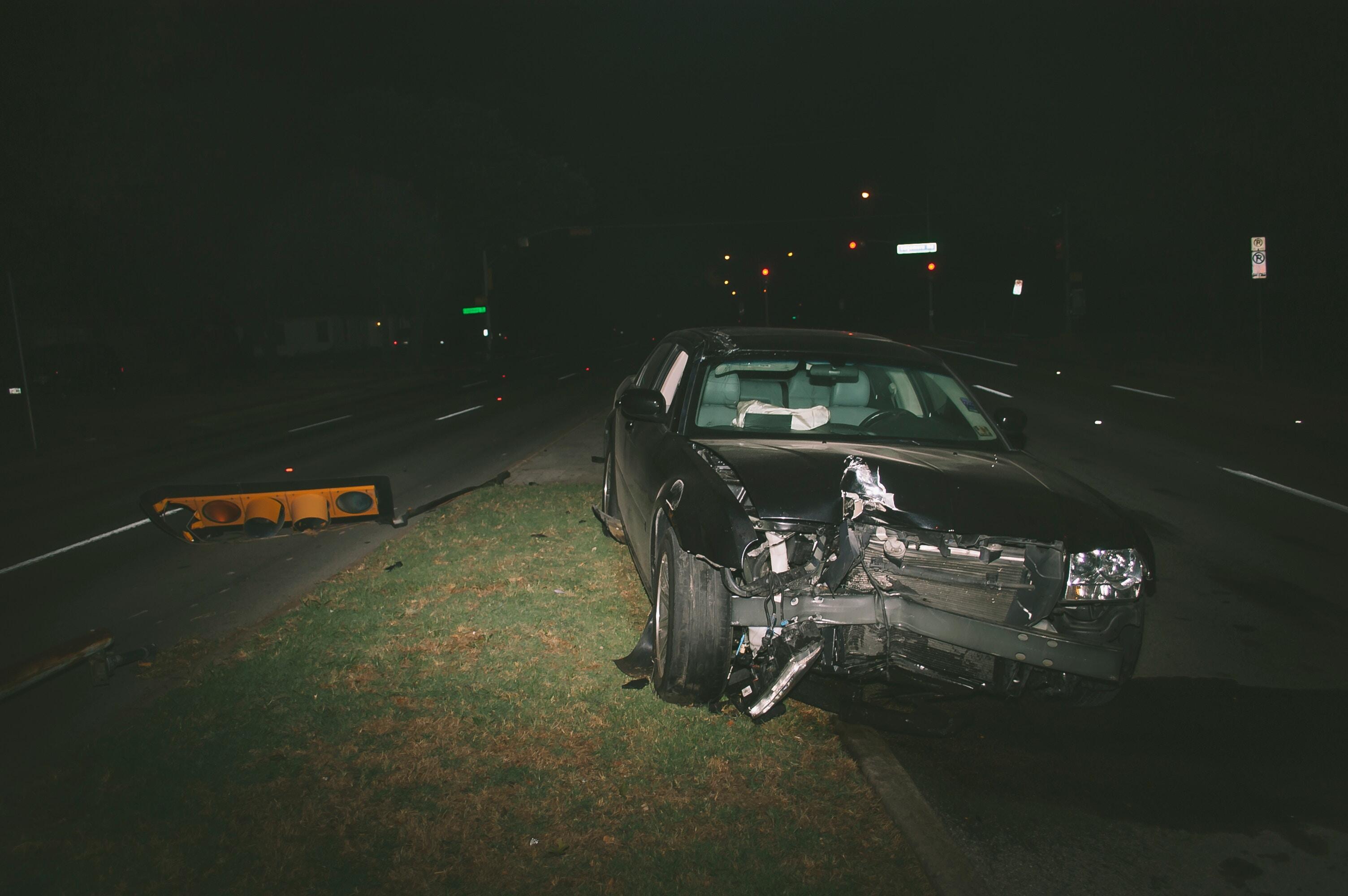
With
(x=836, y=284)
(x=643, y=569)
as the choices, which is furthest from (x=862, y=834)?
(x=836, y=284)

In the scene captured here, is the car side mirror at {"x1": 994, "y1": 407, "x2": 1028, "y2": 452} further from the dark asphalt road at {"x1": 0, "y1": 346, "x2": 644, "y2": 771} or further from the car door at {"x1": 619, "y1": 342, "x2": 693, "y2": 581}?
the dark asphalt road at {"x1": 0, "y1": 346, "x2": 644, "y2": 771}

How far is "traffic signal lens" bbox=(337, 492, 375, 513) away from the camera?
6320 millimetres

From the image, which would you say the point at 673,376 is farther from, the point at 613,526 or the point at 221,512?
the point at 221,512

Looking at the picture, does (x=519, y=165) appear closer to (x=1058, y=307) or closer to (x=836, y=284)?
(x=1058, y=307)

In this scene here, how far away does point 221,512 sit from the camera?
6184mm

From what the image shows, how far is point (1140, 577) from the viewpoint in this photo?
4078 mm

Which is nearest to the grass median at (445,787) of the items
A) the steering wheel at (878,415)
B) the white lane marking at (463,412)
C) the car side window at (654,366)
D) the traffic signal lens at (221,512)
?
the traffic signal lens at (221,512)

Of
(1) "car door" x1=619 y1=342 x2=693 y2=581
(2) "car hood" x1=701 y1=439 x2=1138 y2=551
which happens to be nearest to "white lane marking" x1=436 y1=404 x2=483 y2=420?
(1) "car door" x1=619 y1=342 x2=693 y2=581

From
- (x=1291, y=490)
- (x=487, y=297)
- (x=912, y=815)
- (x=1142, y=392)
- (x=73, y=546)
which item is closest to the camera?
(x=912, y=815)

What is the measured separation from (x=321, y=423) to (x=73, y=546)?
34.0 feet

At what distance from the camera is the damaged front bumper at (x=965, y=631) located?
387 cm

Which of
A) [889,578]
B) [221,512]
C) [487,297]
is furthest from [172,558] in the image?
[487,297]

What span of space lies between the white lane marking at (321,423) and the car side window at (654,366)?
11338 millimetres

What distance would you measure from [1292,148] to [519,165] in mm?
31476
